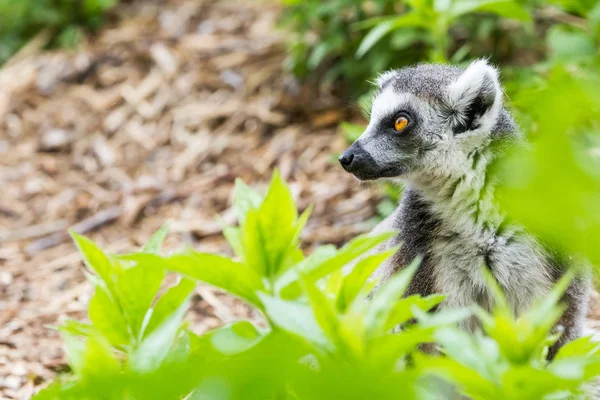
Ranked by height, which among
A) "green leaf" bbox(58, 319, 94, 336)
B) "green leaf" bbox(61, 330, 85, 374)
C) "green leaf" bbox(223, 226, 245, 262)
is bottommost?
"green leaf" bbox(58, 319, 94, 336)

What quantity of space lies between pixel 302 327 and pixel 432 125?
6.65ft

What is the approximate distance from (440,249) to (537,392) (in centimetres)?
162

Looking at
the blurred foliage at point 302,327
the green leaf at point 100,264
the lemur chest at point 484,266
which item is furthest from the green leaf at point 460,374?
the lemur chest at point 484,266

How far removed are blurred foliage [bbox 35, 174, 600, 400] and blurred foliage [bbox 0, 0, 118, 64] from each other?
617 centimetres

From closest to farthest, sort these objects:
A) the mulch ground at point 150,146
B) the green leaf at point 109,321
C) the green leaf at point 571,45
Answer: the green leaf at point 109,321 → the green leaf at point 571,45 → the mulch ground at point 150,146

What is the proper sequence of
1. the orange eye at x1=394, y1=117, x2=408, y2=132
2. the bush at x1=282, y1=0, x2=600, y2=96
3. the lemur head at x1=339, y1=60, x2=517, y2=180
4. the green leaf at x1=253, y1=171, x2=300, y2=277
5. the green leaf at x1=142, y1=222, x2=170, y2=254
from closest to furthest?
1. the green leaf at x1=253, y1=171, x2=300, y2=277
2. the green leaf at x1=142, y1=222, x2=170, y2=254
3. the lemur head at x1=339, y1=60, x2=517, y2=180
4. the orange eye at x1=394, y1=117, x2=408, y2=132
5. the bush at x1=282, y1=0, x2=600, y2=96

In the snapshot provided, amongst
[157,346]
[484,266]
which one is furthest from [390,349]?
[484,266]

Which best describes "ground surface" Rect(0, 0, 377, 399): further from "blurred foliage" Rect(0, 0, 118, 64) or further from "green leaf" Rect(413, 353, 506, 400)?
"green leaf" Rect(413, 353, 506, 400)

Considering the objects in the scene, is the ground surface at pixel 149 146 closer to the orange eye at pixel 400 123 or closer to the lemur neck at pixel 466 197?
the orange eye at pixel 400 123

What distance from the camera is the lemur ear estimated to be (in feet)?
10.8

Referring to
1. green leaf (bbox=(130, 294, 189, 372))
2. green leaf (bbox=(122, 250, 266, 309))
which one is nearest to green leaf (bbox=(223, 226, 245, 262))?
green leaf (bbox=(122, 250, 266, 309))

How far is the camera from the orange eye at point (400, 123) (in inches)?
137

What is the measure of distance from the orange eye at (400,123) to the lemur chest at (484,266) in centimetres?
58

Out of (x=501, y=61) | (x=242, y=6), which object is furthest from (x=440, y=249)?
(x=242, y=6)
